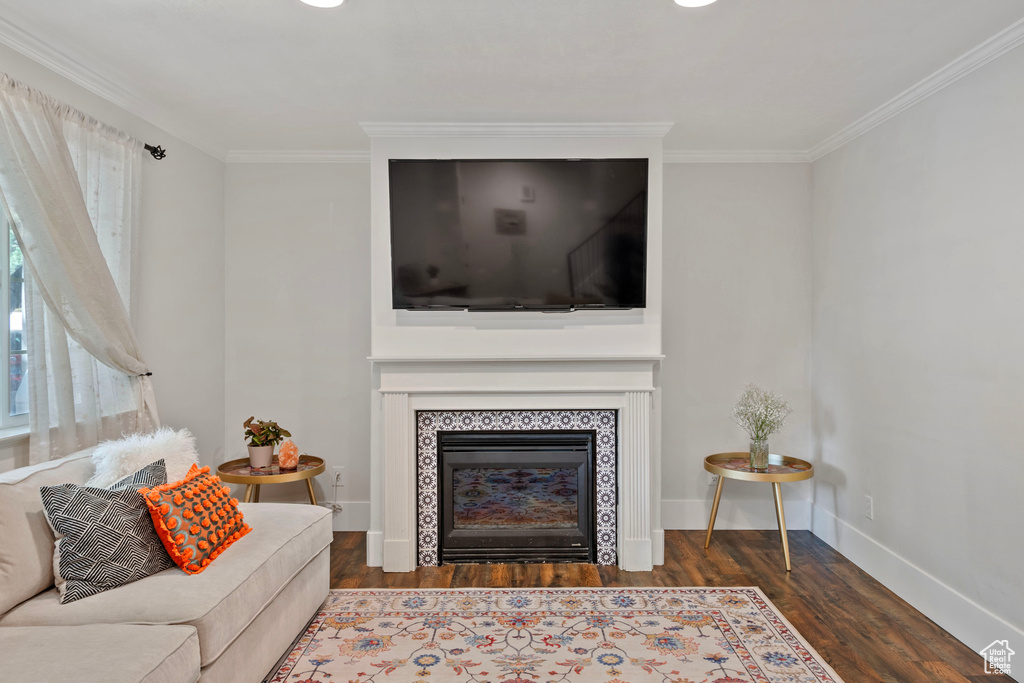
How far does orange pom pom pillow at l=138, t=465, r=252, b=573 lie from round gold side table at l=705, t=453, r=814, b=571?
2565mm

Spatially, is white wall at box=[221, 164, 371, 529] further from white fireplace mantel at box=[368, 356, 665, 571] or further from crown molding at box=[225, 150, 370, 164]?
white fireplace mantel at box=[368, 356, 665, 571]

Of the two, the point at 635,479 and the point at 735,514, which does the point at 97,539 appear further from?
the point at 735,514

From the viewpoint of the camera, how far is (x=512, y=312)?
3.56 metres

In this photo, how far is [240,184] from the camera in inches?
160

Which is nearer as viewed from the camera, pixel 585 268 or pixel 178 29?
pixel 178 29

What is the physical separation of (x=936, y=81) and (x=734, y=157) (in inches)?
53.3

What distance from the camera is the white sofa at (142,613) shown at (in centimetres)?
166

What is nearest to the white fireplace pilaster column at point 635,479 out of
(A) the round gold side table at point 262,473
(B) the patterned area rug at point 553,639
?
(B) the patterned area rug at point 553,639

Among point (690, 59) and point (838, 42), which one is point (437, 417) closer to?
point (690, 59)

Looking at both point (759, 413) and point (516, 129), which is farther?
point (759, 413)

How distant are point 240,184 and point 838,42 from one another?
3519 mm

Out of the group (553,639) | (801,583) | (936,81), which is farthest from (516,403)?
(936,81)

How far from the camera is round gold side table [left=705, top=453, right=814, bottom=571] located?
11.1 feet

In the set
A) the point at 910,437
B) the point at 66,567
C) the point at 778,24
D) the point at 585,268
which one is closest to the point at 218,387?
the point at 66,567
